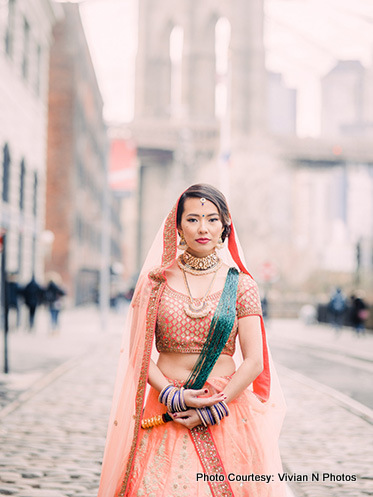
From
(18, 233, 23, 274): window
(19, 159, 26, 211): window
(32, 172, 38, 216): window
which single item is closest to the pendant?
(18, 233, 23, 274): window

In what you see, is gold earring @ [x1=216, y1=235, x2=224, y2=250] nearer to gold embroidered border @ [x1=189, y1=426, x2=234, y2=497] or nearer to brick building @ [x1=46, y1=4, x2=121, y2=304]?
gold embroidered border @ [x1=189, y1=426, x2=234, y2=497]

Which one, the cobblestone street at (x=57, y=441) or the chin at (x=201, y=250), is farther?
the cobblestone street at (x=57, y=441)

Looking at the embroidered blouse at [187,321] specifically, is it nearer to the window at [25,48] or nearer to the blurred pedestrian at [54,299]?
the blurred pedestrian at [54,299]

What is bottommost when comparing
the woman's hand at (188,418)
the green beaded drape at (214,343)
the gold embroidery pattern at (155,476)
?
the gold embroidery pattern at (155,476)

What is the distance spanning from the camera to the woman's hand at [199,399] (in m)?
3.30

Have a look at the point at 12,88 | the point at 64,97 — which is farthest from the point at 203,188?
the point at 64,97

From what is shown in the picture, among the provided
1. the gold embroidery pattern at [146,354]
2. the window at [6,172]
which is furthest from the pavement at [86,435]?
the window at [6,172]

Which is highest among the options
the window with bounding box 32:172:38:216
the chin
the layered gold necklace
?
the window with bounding box 32:172:38:216

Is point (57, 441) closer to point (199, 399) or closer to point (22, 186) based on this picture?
point (199, 399)

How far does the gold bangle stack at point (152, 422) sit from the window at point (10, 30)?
23068mm

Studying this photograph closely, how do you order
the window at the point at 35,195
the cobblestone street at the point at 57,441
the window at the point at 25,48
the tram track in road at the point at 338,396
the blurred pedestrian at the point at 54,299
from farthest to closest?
1. the window at the point at 35,195
2. the window at the point at 25,48
3. the blurred pedestrian at the point at 54,299
4. the tram track in road at the point at 338,396
5. the cobblestone street at the point at 57,441

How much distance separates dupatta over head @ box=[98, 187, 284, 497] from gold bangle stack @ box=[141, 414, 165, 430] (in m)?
0.02

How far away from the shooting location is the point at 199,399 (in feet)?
10.8

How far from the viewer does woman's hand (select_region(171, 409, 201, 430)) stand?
10.9 ft
